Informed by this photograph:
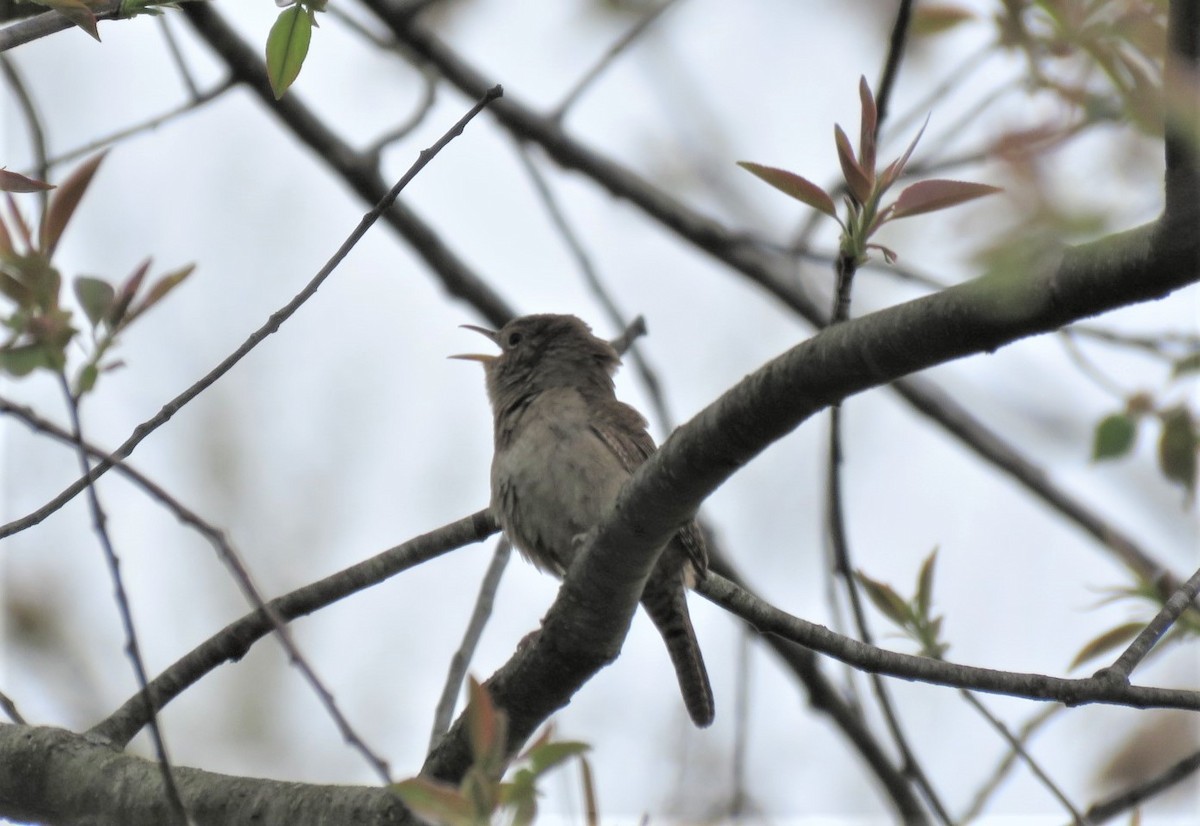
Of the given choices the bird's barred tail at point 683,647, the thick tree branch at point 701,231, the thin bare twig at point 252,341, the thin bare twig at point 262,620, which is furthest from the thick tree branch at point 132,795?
the thick tree branch at point 701,231

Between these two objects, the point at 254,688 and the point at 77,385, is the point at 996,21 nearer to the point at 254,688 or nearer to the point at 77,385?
the point at 77,385

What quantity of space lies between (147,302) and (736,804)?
328 centimetres

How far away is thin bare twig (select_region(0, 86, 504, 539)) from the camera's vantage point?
8.21 ft

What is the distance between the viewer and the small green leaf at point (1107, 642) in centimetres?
365

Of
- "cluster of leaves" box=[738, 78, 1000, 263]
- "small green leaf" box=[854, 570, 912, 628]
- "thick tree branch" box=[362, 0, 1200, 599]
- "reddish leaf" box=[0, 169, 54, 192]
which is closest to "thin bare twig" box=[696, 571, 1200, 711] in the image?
"small green leaf" box=[854, 570, 912, 628]

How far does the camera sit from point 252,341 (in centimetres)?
264

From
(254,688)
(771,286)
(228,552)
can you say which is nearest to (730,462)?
(228,552)

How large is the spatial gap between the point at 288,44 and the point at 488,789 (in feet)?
4.89

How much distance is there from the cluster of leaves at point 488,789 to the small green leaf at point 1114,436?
7.90 ft

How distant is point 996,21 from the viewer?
354 centimetres

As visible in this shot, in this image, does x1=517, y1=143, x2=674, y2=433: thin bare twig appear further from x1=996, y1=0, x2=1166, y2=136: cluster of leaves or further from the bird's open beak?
x1=996, y1=0, x2=1166, y2=136: cluster of leaves

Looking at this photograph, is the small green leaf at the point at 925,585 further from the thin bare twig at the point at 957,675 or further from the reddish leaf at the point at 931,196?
the reddish leaf at the point at 931,196


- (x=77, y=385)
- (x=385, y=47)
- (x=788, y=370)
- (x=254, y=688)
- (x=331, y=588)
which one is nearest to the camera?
(x=788, y=370)

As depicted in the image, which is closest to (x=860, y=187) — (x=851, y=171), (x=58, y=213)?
(x=851, y=171)
